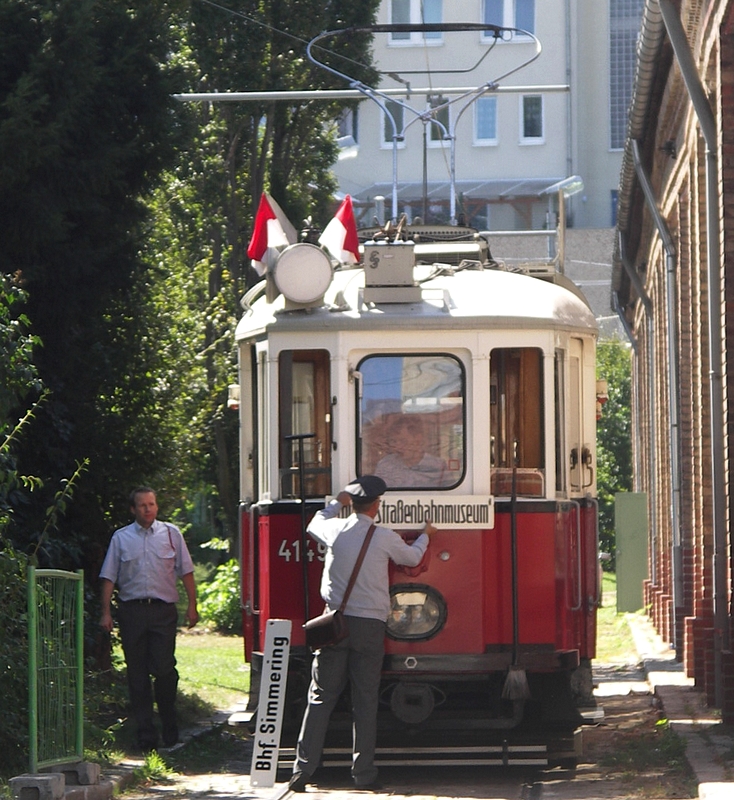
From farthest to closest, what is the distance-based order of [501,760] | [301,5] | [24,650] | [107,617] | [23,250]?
[301,5], [23,250], [107,617], [501,760], [24,650]

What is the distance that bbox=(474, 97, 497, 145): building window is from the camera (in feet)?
190

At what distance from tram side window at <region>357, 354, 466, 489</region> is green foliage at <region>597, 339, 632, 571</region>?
3065cm

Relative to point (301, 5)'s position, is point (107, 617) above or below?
below

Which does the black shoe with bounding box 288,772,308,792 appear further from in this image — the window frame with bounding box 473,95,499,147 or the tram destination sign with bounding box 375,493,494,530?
the window frame with bounding box 473,95,499,147

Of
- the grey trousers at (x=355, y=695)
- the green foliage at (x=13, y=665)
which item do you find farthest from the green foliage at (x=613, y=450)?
the green foliage at (x=13, y=665)

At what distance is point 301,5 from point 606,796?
49.6 feet

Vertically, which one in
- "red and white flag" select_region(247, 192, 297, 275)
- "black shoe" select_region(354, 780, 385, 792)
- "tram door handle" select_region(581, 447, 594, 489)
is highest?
"red and white flag" select_region(247, 192, 297, 275)

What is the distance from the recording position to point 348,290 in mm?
10117

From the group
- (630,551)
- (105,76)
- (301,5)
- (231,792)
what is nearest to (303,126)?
(301,5)

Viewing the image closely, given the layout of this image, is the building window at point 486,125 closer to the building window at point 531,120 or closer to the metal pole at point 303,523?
the building window at point 531,120

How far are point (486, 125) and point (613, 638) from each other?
35.8 m

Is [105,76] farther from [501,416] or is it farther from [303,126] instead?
[303,126]

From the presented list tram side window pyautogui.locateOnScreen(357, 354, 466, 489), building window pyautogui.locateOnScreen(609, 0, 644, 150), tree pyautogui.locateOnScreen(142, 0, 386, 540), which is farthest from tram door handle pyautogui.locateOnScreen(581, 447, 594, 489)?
building window pyautogui.locateOnScreen(609, 0, 644, 150)

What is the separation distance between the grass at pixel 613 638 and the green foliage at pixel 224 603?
538 centimetres
